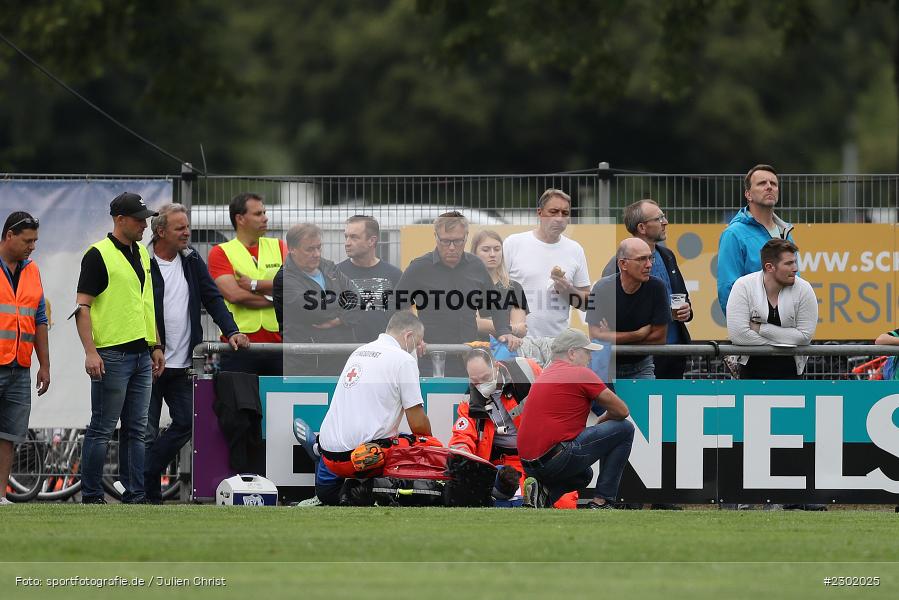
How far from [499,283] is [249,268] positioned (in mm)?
1934

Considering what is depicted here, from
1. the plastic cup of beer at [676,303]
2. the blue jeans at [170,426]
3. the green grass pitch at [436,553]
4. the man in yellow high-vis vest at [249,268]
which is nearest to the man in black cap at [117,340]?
the blue jeans at [170,426]

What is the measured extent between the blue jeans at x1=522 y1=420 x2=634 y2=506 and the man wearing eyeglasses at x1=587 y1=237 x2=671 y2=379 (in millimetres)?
808

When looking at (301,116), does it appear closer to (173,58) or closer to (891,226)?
(173,58)

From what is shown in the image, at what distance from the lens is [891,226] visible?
45.4ft

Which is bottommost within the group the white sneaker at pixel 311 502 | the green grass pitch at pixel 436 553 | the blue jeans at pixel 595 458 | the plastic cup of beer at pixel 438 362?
the white sneaker at pixel 311 502

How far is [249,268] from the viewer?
13.2m

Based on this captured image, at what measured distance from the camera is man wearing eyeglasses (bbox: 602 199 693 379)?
1294 cm

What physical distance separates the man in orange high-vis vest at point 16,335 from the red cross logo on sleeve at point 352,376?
6.91ft

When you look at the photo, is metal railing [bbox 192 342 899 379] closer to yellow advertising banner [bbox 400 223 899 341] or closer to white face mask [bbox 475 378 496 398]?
white face mask [bbox 475 378 496 398]

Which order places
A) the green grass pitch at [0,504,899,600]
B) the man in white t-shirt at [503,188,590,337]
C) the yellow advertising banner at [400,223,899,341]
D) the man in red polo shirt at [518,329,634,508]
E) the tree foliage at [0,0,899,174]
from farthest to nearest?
1. the tree foliage at [0,0,899,174]
2. the yellow advertising banner at [400,223,899,341]
3. the man in white t-shirt at [503,188,590,337]
4. the man in red polo shirt at [518,329,634,508]
5. the green grass pitch at [0,504,899,600]

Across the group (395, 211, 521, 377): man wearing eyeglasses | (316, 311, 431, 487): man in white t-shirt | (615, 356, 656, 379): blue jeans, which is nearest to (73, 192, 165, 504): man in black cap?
(316, 311, 431, 487): man in white t-shirt

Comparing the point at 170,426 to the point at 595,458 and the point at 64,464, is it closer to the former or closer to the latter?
the point at 64,464

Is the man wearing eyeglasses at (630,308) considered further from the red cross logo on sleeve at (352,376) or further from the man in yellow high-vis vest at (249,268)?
the man in yellow high-vis vest at (249,268)

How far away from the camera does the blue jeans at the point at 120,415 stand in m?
12.0
